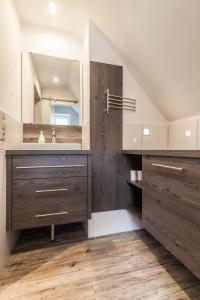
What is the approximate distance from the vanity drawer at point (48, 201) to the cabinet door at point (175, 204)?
0.58 metres

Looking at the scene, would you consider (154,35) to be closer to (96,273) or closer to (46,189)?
(46,189)

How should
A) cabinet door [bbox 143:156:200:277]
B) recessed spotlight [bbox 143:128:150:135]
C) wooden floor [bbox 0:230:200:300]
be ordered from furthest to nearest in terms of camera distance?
recessed spotlight [bbox 143:128:150:135]
wooden floor [bbox 0:230:200:300]
cabinet door [bbox 143:156:200:277]

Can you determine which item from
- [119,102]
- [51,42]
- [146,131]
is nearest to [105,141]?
[119,102]

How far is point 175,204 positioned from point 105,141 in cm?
95

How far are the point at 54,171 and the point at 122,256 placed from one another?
895mm

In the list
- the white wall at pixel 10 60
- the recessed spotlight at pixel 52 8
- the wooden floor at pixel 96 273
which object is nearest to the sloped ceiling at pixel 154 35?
the recessed spotlight at pixel 52 8

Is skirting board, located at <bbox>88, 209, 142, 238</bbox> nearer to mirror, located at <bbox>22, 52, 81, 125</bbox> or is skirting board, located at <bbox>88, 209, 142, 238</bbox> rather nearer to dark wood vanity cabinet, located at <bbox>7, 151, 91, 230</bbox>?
dark wood vanity cabinet, located at <bbox>7, 151, 91, 230</bbox>

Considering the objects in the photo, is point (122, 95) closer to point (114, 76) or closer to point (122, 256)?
point (114, 76)

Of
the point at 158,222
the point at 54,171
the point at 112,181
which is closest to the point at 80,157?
the point at 54,171

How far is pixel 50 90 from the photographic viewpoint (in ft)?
6.44

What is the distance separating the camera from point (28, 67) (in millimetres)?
1838

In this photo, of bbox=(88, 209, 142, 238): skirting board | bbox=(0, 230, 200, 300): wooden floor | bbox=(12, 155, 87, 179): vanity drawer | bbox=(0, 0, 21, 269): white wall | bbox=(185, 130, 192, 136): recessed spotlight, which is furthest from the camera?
bbox=(185, 130, 192, 136): recessed spotlight

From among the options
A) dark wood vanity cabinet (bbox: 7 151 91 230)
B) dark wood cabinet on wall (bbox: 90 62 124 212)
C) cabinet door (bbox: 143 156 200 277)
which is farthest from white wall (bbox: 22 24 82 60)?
cabinet door (bbox: 143 156 200 277)

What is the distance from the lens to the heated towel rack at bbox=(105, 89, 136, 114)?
5.79 feet
